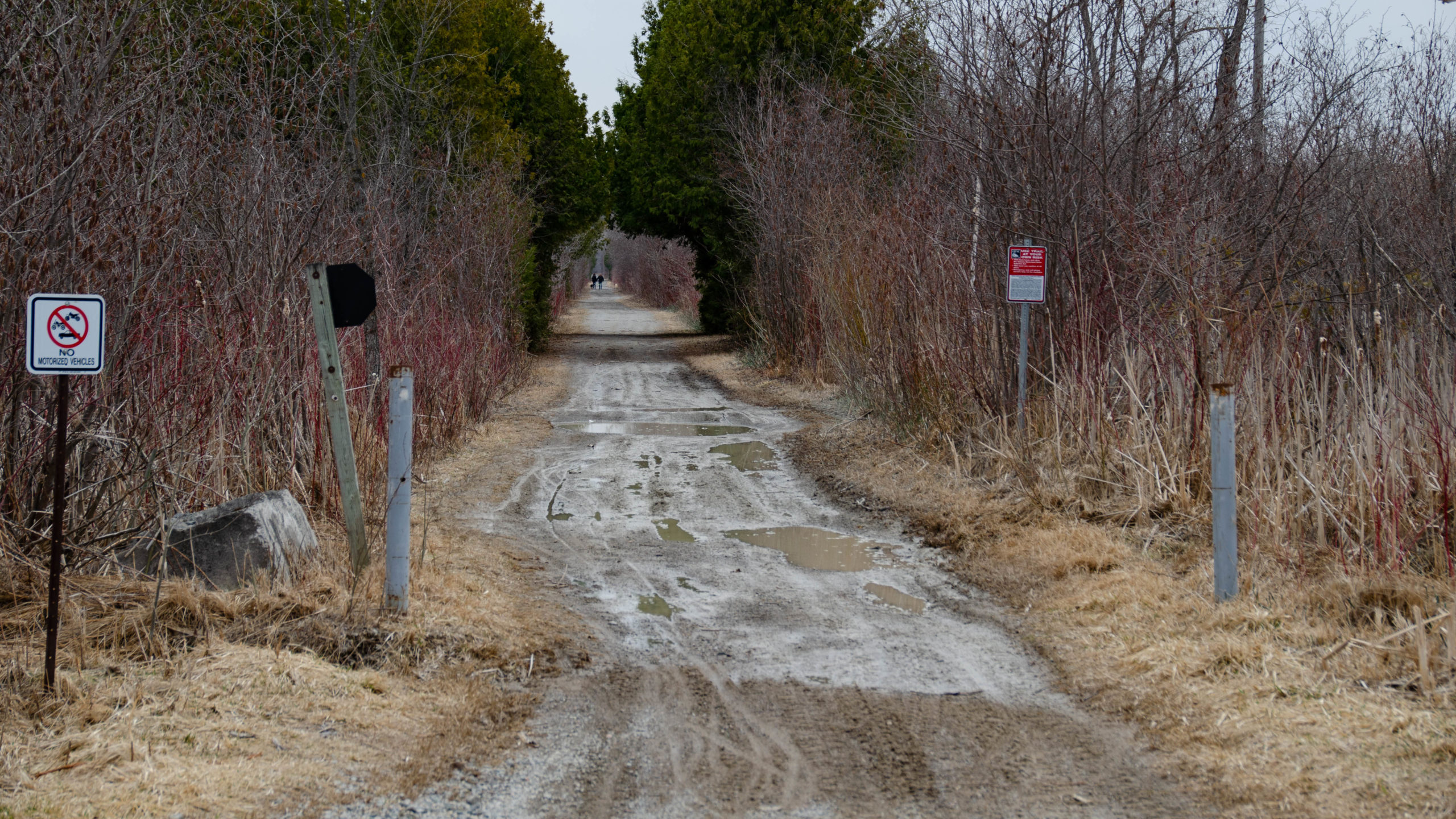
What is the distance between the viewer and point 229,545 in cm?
592

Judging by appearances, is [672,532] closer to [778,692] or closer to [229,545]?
[229,545]

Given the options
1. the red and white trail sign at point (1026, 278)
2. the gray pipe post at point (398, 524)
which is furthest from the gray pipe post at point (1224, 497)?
the gray pipe post at point (398, 524)

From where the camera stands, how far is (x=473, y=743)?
4.65 metres

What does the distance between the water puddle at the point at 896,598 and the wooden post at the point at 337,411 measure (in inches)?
114

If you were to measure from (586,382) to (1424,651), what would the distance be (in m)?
18.6

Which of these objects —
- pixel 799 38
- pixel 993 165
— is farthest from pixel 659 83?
pixel 993 165

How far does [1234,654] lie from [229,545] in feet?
15.5

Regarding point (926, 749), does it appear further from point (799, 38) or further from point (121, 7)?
point (799, 38)

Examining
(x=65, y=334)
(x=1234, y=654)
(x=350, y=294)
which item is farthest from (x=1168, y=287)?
(x=65, y=334)

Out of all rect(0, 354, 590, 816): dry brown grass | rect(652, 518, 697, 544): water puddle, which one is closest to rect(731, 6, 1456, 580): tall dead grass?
rect(652, 518, 697, 544): water puddle

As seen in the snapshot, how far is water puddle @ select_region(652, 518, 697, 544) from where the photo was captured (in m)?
8.69

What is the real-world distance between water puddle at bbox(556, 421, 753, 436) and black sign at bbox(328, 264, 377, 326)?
8818 millimetres

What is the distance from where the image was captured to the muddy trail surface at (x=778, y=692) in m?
4.16

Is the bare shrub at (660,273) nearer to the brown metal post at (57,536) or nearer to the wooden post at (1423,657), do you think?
the brown metal post at (57,536)
